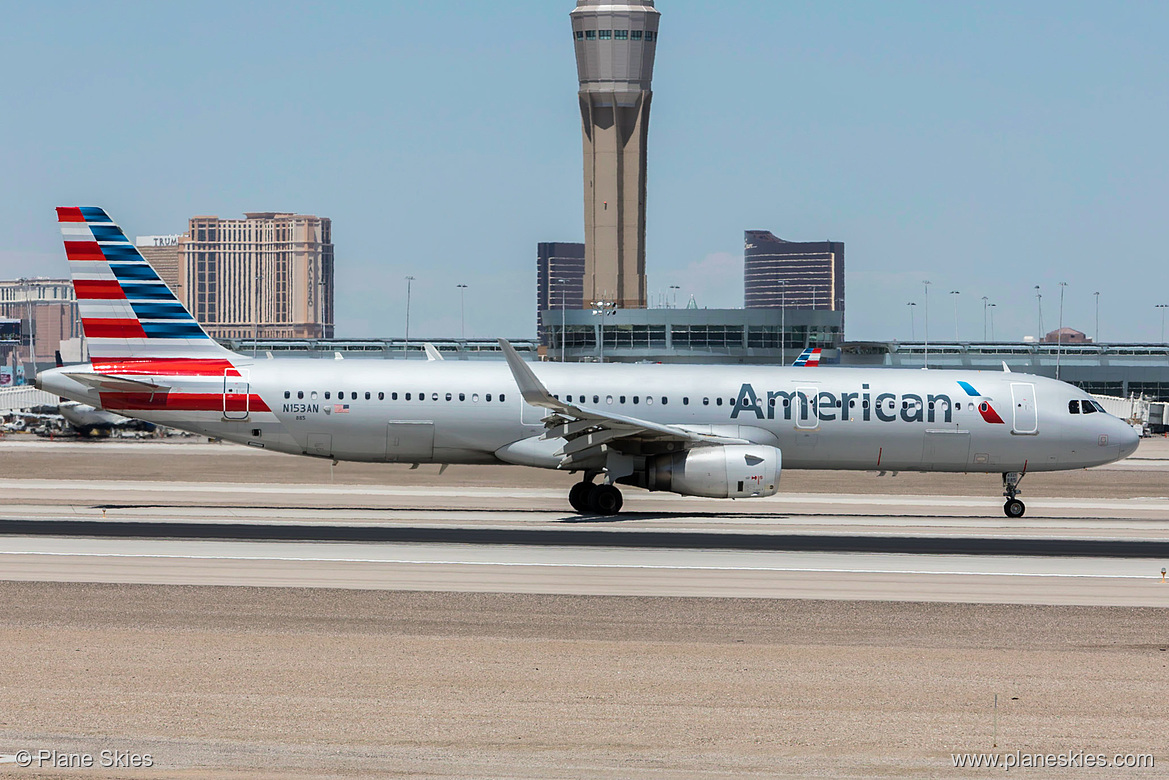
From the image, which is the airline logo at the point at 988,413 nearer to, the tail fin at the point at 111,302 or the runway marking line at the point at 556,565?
the runway marking line at the point at 556,565

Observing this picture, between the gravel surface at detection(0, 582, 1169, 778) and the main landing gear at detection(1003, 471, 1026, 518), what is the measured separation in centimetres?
1363

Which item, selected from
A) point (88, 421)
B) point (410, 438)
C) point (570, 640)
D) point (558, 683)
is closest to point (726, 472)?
point (410, 438)

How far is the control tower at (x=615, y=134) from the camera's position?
148000mm

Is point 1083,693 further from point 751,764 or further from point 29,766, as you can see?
point 29,766

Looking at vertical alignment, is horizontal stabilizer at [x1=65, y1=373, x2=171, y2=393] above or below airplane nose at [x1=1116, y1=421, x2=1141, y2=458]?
above

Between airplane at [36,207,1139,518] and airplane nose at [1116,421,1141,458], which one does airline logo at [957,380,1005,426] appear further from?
airplane nose at [1116,421,1141,458]

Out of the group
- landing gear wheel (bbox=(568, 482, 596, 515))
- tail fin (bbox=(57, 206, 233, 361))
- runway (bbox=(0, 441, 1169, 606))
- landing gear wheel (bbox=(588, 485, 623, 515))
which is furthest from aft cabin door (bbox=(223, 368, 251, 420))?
landing gear wheel (bbox=(588, 485, 623, 515))

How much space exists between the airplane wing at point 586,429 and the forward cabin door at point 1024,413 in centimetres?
739

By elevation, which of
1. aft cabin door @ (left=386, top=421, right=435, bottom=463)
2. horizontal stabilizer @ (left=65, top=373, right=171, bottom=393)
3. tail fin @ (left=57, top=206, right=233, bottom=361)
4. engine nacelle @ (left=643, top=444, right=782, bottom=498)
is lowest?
engine nacelle @ (left=643, top=444, right=782, bottom=498)

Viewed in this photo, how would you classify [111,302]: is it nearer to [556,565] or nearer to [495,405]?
[495,405]

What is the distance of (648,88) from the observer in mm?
152000

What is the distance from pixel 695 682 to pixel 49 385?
77.3ft

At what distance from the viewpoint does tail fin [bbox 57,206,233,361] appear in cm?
3297

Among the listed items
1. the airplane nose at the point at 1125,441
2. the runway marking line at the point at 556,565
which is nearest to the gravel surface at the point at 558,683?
the runway marking line at the point at 556,565
